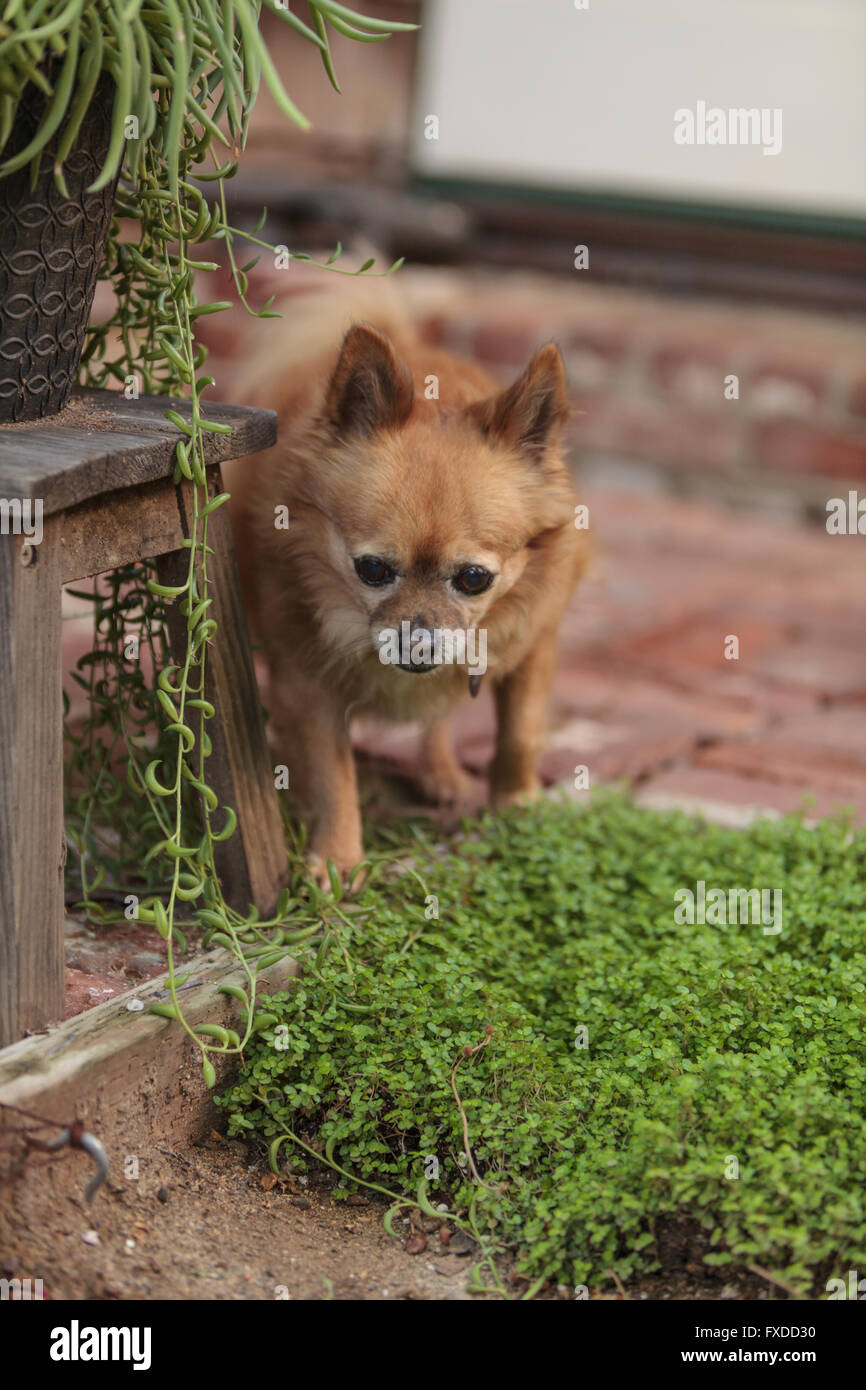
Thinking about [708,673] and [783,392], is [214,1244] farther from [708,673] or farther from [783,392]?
[783,392]

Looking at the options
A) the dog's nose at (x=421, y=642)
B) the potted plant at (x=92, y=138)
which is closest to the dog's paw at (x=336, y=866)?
the dog's nose at (x=421, y=642)

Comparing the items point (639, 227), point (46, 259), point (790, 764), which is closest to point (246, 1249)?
point (46, 259)

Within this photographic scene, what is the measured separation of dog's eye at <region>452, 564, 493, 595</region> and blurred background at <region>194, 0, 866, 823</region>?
105 inches

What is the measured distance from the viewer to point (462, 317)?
615cm

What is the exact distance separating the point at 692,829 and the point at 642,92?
418 centimetres

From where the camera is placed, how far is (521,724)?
2930 mm

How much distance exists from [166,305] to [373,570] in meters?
0.55

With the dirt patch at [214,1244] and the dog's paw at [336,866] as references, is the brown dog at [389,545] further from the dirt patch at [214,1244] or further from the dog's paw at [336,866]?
the dirt patch at [214,1244]

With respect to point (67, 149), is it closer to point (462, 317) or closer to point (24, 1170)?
point (24, 1170)

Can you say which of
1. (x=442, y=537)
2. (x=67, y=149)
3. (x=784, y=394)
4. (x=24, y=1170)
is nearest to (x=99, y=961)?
(x=24, y=1170)

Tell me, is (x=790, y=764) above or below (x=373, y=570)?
below

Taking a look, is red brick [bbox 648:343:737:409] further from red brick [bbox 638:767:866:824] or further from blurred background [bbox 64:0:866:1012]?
red brick [bbox 638:767:866:824]

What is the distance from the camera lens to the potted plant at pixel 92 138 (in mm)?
1620

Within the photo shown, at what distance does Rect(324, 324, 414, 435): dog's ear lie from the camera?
2352 mm
